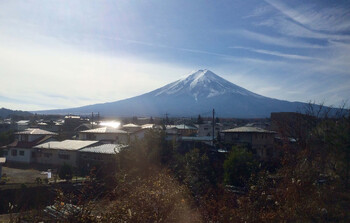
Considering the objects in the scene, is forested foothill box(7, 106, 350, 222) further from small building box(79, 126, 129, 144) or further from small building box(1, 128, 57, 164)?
small building box(1, 128, 57, 164)

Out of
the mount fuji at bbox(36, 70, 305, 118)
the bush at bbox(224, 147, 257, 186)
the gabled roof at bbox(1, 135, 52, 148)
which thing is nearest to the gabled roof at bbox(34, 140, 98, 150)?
the gabled roof at bbox(1, 135, 52, 148)

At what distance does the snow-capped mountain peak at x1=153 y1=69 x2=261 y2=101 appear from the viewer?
137m

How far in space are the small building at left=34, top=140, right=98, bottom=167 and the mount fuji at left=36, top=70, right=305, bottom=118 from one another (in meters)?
97.3

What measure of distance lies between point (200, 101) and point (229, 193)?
410ft

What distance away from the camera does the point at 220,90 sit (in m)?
137

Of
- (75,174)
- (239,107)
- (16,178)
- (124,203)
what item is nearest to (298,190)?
(124,203)

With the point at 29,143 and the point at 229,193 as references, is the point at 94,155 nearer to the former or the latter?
the point at 29,143

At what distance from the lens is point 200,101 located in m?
130

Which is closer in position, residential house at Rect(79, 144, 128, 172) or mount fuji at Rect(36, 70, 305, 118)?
residential house at Rect(79, 144, 128, 172)

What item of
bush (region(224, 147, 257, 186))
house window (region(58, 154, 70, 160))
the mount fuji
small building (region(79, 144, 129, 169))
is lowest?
house window (region(58, 154, 70, 160))

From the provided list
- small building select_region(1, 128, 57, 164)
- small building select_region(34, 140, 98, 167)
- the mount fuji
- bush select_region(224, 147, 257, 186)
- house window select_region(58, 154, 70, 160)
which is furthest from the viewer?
the mount fuji

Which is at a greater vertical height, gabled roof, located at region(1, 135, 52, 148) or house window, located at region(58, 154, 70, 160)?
gabled roof, located at region(1, 135, 52, 148)

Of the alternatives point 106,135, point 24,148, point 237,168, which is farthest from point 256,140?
point 24,148

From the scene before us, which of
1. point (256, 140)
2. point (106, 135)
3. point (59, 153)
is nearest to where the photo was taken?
point (59, 153)
